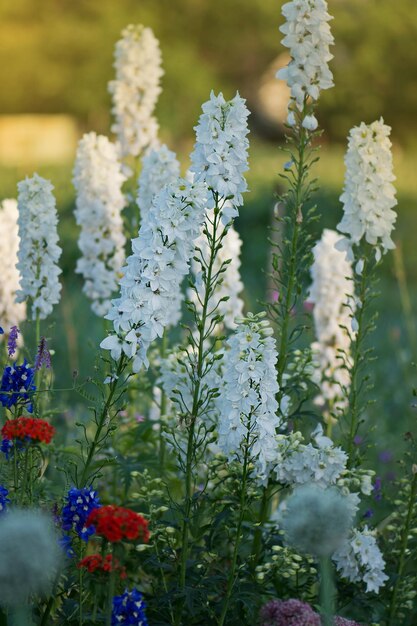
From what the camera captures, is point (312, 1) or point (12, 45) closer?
point (312, 1)

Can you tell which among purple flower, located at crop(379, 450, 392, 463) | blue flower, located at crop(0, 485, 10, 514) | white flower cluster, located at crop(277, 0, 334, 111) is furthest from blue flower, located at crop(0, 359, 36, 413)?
purple flower, located at crop(379, 450, 392, 463)

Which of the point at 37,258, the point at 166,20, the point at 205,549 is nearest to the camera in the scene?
the point at 205,549

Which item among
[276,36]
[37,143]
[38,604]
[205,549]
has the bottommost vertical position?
[38,604]

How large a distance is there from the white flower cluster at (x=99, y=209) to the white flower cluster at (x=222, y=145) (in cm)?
143

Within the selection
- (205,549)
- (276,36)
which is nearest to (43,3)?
(276,36)

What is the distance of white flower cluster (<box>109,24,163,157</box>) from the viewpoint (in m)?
5.35

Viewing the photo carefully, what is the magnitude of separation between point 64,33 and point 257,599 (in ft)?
84.7

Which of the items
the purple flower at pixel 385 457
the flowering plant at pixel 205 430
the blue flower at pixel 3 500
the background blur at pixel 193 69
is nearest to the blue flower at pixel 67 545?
the flowering plant at pixel 205 430

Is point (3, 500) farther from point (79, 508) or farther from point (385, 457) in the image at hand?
point (385, 457)

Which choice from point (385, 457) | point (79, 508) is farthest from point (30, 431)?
point (385, 457)

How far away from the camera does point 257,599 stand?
134 inches

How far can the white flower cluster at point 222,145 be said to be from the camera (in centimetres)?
331

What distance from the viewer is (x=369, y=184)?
3.80m

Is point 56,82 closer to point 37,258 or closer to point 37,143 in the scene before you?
point 37,143
